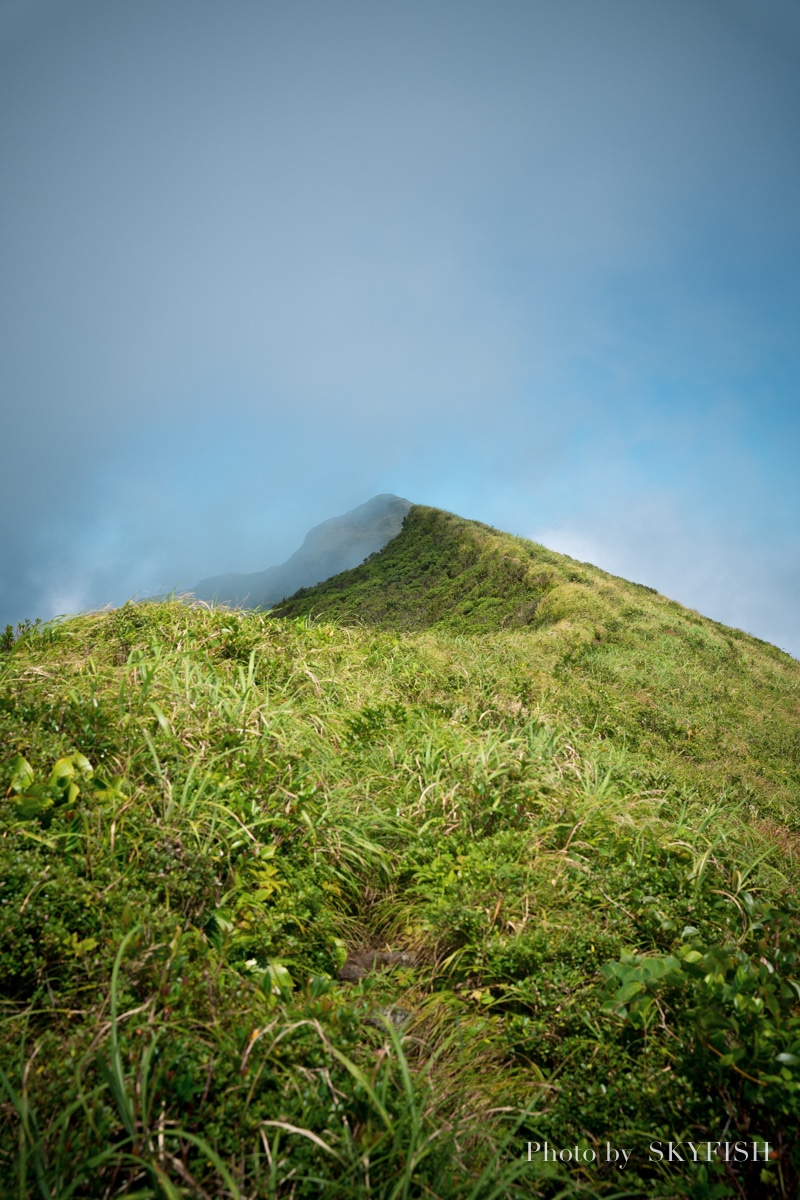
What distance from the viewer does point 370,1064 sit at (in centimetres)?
172

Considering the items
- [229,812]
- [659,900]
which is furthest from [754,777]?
[229,812]

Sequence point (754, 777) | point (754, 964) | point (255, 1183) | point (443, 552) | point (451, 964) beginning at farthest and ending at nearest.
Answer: point (443, 552) → point (754, 777) → point (451, 964) → point (754, 964) → point (255, 1183)

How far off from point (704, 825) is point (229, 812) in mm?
2831

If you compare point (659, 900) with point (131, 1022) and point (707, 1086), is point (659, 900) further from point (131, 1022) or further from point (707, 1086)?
point (131, 1022)

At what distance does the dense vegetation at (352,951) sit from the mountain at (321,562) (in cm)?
173

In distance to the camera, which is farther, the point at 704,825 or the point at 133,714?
the point at 704,825

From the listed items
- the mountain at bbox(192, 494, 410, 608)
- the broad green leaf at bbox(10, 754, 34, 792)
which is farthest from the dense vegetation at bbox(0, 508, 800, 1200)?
the mountain at bbox(192, 494, 410, 608)

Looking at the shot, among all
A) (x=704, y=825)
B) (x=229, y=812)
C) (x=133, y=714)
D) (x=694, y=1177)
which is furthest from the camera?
(x=704, y=825)

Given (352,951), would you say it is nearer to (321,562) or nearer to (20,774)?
(20,774)

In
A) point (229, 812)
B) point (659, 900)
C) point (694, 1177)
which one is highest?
point (229, 812)

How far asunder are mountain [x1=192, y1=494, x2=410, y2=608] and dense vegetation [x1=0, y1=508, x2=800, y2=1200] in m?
1.73

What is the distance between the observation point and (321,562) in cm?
6425

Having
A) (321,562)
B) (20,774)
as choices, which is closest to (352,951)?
(20,774)

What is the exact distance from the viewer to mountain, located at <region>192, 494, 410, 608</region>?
6.20 meters
